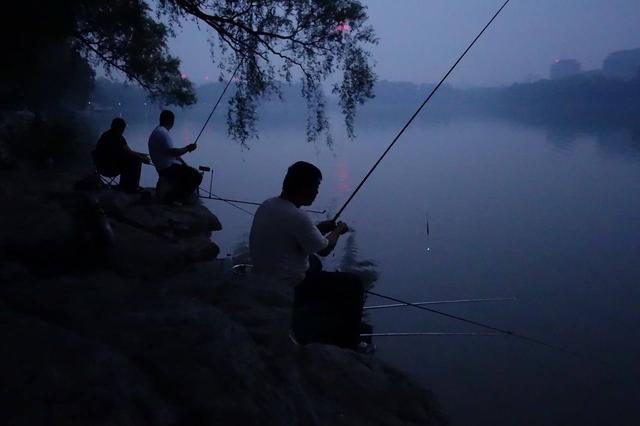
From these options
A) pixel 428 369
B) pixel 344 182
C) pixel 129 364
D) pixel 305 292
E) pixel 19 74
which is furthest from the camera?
pixel 344 182

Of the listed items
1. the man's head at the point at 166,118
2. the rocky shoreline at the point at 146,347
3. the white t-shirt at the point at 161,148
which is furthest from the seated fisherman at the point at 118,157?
the rocky shoreline at the point at 146,347

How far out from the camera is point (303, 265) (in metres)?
3.85

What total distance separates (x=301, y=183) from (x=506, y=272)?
8.05 meters

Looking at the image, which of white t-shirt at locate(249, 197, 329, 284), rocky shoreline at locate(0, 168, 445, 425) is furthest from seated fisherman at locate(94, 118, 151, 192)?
white t-shirt at locate(249, 197, 329, 284)

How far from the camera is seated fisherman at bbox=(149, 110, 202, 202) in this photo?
28.0ft

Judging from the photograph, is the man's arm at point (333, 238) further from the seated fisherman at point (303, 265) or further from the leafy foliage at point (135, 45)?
the leafy foliage at point (135, 45)

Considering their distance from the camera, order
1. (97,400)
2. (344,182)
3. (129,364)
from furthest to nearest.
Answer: (344,182), (129,364), (97,400)

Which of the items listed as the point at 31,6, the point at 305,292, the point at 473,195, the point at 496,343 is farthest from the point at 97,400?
the point at 473,195

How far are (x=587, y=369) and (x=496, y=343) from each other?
4.16 ft

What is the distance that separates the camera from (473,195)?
1933cm

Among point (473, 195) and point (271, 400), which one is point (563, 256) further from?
point (271, 400)

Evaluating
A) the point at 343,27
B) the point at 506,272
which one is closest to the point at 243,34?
the point at 343,27

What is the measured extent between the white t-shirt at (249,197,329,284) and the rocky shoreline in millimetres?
587

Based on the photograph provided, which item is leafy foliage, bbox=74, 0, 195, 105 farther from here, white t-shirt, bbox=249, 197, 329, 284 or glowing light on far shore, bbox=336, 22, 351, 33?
white t-shirt, bbox=249, 197, 329, 284
